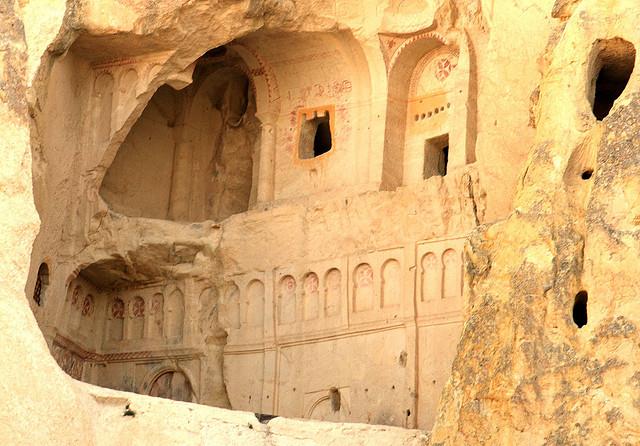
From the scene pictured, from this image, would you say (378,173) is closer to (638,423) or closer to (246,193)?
(246,193)

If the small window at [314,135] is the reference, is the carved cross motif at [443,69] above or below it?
above

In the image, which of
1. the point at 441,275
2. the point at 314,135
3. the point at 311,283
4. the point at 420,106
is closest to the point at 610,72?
the point at 441,275

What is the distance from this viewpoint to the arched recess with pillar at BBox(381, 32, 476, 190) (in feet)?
77.4

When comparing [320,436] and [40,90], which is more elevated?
[40,90]

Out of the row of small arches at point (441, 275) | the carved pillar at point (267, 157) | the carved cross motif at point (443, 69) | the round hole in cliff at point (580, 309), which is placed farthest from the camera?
the carved pillar at point (267, 157)

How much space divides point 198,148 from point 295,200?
256 centimetres

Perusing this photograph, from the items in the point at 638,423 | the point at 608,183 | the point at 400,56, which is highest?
the point at 400,56

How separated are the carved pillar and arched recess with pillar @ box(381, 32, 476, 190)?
175 cm

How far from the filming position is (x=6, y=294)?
59.6ft

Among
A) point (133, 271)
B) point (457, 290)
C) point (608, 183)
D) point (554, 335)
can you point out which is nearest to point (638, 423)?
point (554, 335)

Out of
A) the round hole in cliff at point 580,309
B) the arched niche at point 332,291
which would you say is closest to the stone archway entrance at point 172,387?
the arched niche at point 332,291

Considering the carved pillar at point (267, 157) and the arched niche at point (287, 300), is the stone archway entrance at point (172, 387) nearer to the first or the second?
the arched niche at point (287, 300)

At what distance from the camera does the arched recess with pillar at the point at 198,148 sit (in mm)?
25516

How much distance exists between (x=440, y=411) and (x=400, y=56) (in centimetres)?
670
